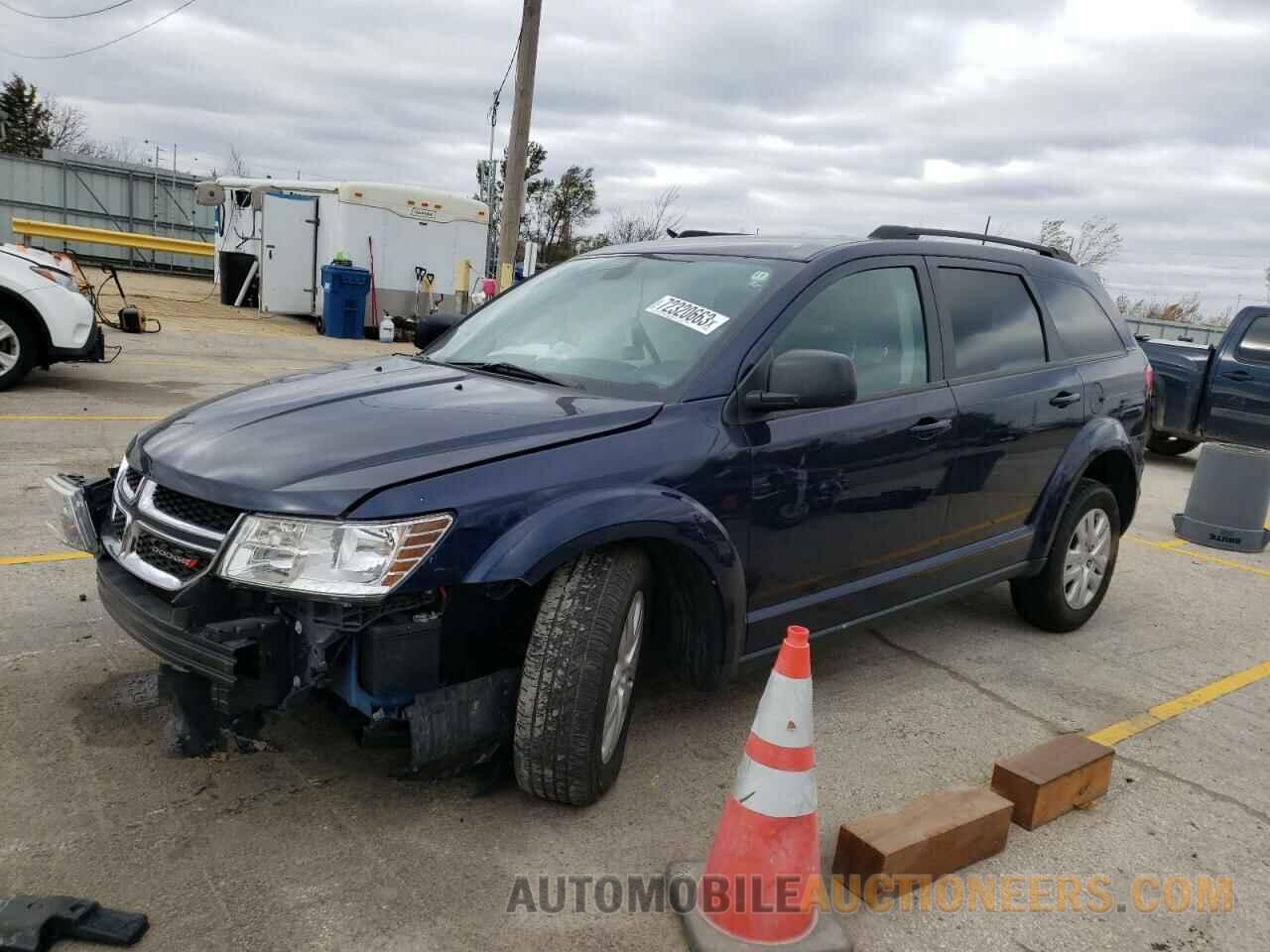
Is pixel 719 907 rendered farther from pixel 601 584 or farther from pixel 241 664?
pixel 241 664

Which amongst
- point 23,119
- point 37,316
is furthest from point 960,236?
point 23,119

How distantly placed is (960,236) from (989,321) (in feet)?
1.59

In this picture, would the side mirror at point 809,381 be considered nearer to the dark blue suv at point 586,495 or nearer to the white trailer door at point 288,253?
the dark blue suv at point 586,495

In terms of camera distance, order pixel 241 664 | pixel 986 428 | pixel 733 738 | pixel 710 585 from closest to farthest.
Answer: pixel 241 664 < pixel 710 585 < pixel 733 738 < pixel 986 428

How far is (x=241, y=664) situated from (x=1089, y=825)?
257cm

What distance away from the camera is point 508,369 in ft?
11.2

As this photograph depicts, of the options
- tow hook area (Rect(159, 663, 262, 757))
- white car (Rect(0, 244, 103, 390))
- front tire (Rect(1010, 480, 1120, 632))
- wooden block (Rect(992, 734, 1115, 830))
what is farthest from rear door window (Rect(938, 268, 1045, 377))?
white car (Rect(0, 244, 103, 390))

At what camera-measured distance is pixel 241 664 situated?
2.37m

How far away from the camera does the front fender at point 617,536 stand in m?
2.48

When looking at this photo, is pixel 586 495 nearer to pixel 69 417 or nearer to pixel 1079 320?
pixel 1079 320

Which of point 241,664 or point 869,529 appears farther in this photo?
point 869,529

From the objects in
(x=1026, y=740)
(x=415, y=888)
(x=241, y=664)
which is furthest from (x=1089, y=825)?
(x=241, y=664)

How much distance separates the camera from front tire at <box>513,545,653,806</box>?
102 inches

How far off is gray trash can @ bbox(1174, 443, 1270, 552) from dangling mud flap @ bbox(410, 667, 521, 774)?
6520 mm
